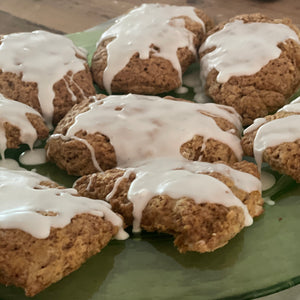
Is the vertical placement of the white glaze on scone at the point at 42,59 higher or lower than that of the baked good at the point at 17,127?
higher

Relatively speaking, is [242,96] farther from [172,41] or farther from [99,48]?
[99,48]

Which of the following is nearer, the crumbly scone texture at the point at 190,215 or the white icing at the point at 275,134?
the crumbly scone texture at the point at 190,215

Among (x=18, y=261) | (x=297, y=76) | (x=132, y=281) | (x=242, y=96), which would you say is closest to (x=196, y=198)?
(x=132, y=281)

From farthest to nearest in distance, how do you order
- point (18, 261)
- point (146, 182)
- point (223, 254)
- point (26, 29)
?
point (26, 29)
point (146, 182)
point (223, 254)
point (18, 261)

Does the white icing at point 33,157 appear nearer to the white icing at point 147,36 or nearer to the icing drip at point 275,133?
the white icing at point 147,36

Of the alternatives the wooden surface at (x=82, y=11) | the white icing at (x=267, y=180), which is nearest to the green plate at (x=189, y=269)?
the white icing at (x=267, y=180)

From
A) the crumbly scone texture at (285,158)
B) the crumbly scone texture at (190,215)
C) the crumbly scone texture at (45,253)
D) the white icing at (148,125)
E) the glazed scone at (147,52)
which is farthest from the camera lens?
the glazed scone at (147,52)

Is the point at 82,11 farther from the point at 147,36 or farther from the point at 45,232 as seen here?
the point at 45,232
